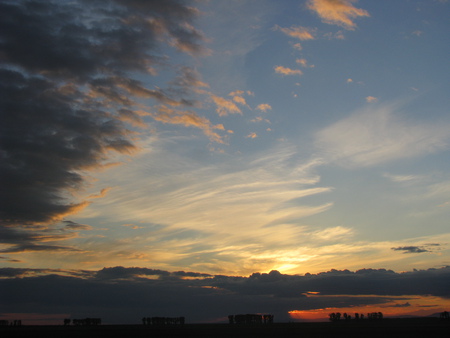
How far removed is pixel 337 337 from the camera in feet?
252

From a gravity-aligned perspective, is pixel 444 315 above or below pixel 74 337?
below

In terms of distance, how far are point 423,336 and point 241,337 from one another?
3490 cm

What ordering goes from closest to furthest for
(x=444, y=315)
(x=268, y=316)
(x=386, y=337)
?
1. (x=386, y=337)
2. (x=444, y=315)
3. (x=268, y=316)

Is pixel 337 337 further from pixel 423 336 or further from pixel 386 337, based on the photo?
pixel 423 336

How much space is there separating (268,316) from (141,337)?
130 metres

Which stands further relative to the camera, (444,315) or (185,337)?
(444,315)

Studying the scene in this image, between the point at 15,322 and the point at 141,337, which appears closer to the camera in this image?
the point at 141,337

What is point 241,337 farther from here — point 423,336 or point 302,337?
point 423,336

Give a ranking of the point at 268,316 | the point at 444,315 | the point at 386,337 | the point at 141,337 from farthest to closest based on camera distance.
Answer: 1. the point at 268,316
2. the point at 444,315
3. the point at 141,337
4. the point at 386,337

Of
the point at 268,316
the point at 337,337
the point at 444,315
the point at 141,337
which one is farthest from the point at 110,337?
the point at 444,315

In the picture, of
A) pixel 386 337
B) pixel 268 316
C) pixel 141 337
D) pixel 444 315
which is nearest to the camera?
pixel 386 337

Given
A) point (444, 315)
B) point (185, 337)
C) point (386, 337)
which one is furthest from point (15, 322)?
point (444, 315)

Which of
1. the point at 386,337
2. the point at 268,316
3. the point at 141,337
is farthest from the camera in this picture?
the point at 268,316

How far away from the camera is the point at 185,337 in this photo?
78.8 meters
